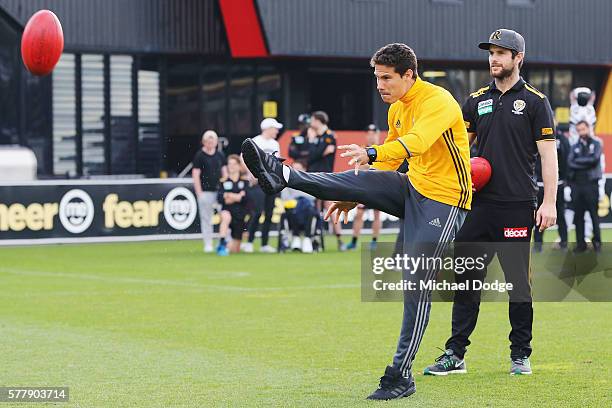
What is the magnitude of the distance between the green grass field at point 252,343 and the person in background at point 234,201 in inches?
139

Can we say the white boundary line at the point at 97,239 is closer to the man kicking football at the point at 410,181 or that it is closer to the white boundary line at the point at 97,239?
the white boundary line at the point at 97,239

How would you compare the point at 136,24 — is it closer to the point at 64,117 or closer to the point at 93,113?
the point at 93,113

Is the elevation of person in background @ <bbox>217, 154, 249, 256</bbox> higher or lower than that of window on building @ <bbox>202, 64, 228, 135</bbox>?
lower

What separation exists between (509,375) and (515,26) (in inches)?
1090

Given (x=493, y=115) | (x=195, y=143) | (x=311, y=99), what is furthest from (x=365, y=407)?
(x=311, y=99)

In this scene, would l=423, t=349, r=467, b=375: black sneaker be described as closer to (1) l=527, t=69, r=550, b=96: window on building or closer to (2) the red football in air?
(2) the red football in air

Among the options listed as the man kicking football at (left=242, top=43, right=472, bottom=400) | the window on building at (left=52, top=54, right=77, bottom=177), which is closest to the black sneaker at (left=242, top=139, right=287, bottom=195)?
the man kicking football at (left=242, top=43, right=472, bottom=400)

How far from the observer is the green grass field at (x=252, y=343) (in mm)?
7988

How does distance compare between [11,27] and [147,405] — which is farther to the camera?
[11,27]

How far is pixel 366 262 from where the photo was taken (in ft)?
63.9

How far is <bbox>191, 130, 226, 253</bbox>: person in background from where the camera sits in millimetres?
20781

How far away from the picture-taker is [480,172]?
8.66 meters

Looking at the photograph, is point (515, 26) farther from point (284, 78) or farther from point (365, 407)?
point (365, 407)
